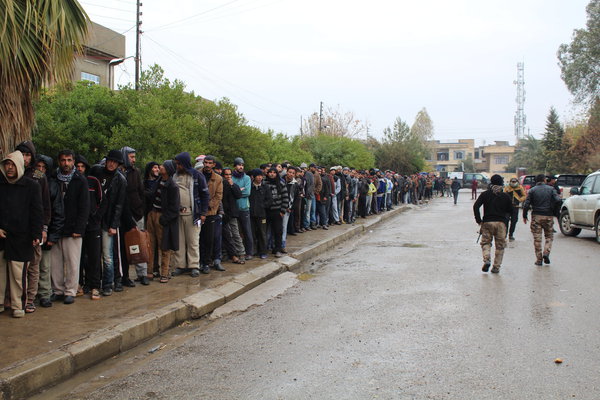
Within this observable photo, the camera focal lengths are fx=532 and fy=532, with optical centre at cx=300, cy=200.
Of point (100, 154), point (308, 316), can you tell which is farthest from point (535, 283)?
point (100, 154)

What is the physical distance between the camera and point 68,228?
249 inches

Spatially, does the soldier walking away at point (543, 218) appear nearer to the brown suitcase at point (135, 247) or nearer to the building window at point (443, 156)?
the brown suitcase at point (135, 247)

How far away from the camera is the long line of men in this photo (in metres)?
5.77

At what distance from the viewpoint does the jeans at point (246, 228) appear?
973 cm

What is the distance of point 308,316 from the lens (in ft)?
20.9

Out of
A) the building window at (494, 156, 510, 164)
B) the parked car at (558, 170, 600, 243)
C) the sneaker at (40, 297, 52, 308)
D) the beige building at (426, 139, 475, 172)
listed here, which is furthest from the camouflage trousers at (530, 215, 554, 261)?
the beige building at (426, 139, 475, 172)

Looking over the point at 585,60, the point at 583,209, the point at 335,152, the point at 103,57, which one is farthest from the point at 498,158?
the point at 583,209

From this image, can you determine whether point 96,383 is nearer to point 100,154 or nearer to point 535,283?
point 535,283

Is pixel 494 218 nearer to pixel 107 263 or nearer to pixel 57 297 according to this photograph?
pixel 107 263

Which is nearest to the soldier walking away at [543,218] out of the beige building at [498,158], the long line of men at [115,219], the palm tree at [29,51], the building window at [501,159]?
the long line of men at [115,219]

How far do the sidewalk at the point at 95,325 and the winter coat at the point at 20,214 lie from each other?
736mm

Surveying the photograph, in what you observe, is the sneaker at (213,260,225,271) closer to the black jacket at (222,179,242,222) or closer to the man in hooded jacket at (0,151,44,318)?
the black jacket at (222,179,242,222)

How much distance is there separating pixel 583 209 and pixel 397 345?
11112 mm

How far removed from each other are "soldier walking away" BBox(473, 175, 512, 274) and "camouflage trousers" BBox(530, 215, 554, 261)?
105 cm
